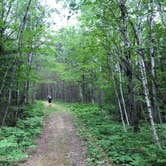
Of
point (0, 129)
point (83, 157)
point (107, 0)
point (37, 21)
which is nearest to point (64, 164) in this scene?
point (83, 157)

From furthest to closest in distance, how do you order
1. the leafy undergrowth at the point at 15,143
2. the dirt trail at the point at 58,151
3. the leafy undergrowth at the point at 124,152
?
the dirt trail at the point at 58,151 < the leafy undergrowth at the point at 15,143 < the leafy undergrowth at the point at 124,152

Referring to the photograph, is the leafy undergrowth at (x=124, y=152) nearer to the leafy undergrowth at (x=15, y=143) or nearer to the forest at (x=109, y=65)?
the forest at (x=109, y=65)

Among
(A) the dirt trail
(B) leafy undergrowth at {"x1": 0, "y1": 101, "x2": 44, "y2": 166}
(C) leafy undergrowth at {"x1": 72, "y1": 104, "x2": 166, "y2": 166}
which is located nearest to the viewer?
(C) leafy undergrowth at {"x1": 72, "y1": 104, "x2": 166, "y2": 166}

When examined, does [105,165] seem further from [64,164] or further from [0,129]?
[0,129]

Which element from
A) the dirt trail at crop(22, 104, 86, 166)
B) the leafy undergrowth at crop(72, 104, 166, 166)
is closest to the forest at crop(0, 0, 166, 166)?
the leafy undergrowth at crop(72, 104, 166, 166)

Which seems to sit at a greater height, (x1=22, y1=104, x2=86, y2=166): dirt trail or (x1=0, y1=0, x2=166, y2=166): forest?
(x1=0, y1=0, x2=166, y2=166): forest

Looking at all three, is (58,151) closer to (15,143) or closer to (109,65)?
(15,143)

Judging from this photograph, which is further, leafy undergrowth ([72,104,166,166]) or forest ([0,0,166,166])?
forest ([0,0,166,166])

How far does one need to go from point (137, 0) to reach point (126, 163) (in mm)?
6756

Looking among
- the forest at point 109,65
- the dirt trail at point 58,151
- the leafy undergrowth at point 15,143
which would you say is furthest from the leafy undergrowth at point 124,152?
the leafy undergrowth at point 15,143

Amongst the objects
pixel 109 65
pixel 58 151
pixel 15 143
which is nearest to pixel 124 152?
pixel 58 151

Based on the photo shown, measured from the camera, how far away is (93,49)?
47.4 feet

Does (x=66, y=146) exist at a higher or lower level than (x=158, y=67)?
lower

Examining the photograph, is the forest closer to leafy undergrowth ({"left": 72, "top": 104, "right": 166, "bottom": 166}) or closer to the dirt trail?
leafy undergrowth ({"left": 72, "top": 104, "right": 166, "bottom": 166})
